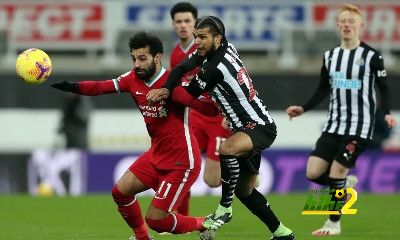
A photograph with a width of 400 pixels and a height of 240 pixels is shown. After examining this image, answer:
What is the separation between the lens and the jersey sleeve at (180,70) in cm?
788

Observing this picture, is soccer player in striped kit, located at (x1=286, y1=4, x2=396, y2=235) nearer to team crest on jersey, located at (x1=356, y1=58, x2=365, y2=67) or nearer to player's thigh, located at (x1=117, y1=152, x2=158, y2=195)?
team crest on jersey, located at (x1=356, y1=58, x2=365, y2=67)

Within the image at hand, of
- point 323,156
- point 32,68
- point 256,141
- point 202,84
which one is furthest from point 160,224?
point 323,156

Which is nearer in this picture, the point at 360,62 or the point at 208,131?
the point at 360,62

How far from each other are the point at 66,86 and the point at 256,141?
1.72m

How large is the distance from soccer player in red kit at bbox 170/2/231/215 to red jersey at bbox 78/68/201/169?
6.58ft

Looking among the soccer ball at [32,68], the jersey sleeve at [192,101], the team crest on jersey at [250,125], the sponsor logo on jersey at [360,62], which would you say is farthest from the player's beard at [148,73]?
the sponsor logo on jersey at [360,62]

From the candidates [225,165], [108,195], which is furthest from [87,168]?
[225,165]

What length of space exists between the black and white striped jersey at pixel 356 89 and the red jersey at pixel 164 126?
2039mm

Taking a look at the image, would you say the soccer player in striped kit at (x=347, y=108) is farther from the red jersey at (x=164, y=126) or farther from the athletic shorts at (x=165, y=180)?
the athletic shorts at (x=165, y=180)

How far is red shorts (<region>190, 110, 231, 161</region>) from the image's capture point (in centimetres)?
1030

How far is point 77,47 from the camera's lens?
73.2ft

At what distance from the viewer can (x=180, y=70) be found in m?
8.05

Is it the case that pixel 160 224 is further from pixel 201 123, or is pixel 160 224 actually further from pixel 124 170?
pixel 124 170

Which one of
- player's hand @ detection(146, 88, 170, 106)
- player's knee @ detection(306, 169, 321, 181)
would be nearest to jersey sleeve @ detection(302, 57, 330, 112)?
player's knee @ detection(306, 169, 321, 181)
